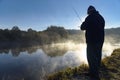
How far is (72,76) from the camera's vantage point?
26.2 ft

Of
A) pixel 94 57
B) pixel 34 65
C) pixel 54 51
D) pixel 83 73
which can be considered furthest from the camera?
pixel 54 51

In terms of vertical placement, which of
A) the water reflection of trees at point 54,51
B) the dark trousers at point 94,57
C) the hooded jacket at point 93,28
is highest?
the hooded jacket at point 93,28

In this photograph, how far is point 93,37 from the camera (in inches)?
300

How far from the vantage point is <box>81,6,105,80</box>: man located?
759 centimetres

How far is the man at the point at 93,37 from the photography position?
24.9 ft

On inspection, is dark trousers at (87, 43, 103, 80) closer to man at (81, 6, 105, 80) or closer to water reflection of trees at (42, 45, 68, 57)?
man at (81, 6, 105, 80)

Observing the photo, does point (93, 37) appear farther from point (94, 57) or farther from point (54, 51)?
point (54, 51)

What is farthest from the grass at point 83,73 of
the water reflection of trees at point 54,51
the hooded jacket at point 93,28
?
the water reflection of trees at point 54,51

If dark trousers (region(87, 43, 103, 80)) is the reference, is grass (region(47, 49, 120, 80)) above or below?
below

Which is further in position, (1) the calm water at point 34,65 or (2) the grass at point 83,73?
(1) the calm water at point 34,65

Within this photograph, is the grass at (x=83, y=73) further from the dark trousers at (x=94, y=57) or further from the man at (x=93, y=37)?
the man at (x=93, y=37)

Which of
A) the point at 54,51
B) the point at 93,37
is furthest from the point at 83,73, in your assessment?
the point at 54,51

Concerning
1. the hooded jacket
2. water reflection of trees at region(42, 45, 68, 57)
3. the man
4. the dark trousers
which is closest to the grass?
the dark trousers

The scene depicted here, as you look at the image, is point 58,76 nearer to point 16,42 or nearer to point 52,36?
point 16,42
